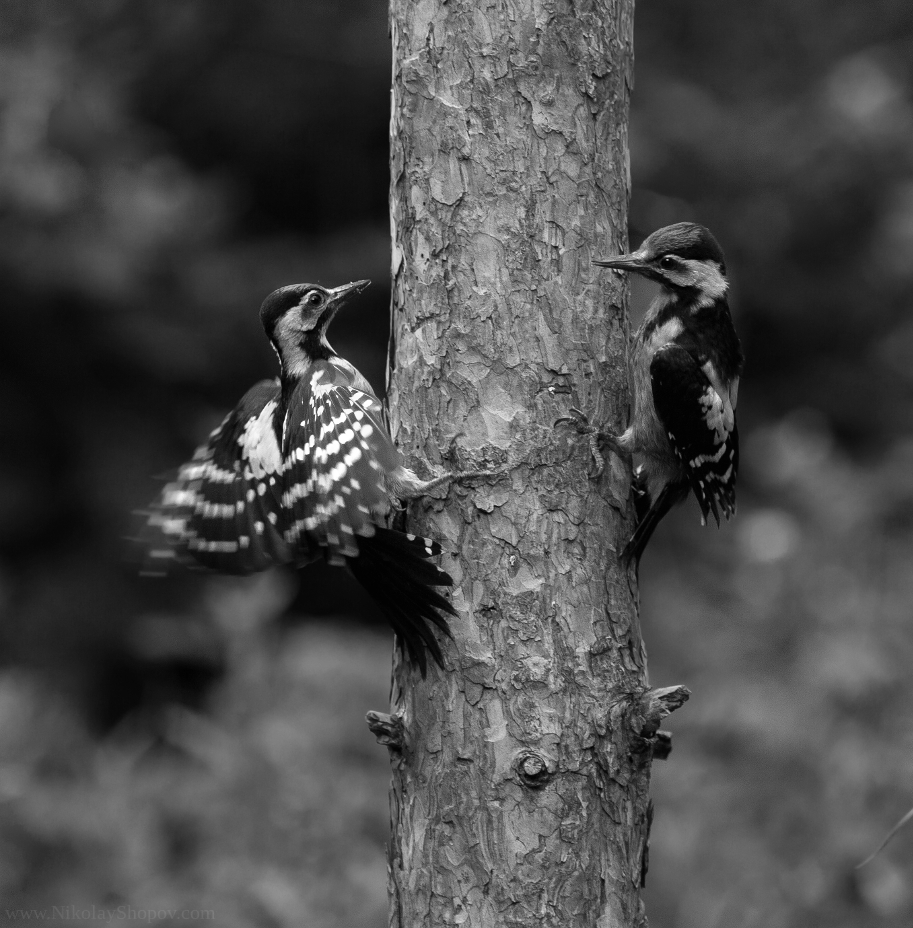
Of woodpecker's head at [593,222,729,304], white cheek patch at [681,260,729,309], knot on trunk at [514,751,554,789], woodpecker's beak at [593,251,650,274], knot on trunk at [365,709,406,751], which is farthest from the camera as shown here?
white cheek patch at [681,260,729,309]

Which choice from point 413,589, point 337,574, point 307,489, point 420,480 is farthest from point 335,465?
point 337,574

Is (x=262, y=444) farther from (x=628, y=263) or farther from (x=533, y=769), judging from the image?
(x=533, y=769)

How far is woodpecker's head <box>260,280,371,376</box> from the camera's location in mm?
3676

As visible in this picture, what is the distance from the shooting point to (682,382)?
3.33m

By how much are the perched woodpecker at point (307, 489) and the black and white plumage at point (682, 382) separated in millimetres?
599

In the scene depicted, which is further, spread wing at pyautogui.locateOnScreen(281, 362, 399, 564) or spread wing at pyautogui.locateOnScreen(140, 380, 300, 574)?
spread wing at pyautogui.locateOnScreen(140, 380, 300, 574)

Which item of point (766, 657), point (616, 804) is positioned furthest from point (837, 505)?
point (616, 804)

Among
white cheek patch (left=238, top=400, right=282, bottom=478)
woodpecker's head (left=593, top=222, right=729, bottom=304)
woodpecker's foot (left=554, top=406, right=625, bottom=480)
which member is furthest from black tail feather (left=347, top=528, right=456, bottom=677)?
woodpecker's head (left=593, top=222, right=729, bottom=304)

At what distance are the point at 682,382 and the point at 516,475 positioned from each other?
26.8 inches

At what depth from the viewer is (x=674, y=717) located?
5582mm

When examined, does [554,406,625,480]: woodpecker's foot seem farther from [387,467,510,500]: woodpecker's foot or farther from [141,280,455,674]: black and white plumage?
[141,280,455,674]: black and white plumage

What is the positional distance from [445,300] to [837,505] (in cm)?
286

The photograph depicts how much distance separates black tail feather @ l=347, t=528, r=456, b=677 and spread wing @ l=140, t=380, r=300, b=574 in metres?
0.30

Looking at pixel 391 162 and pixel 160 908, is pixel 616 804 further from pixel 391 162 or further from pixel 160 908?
pixel 160 908
